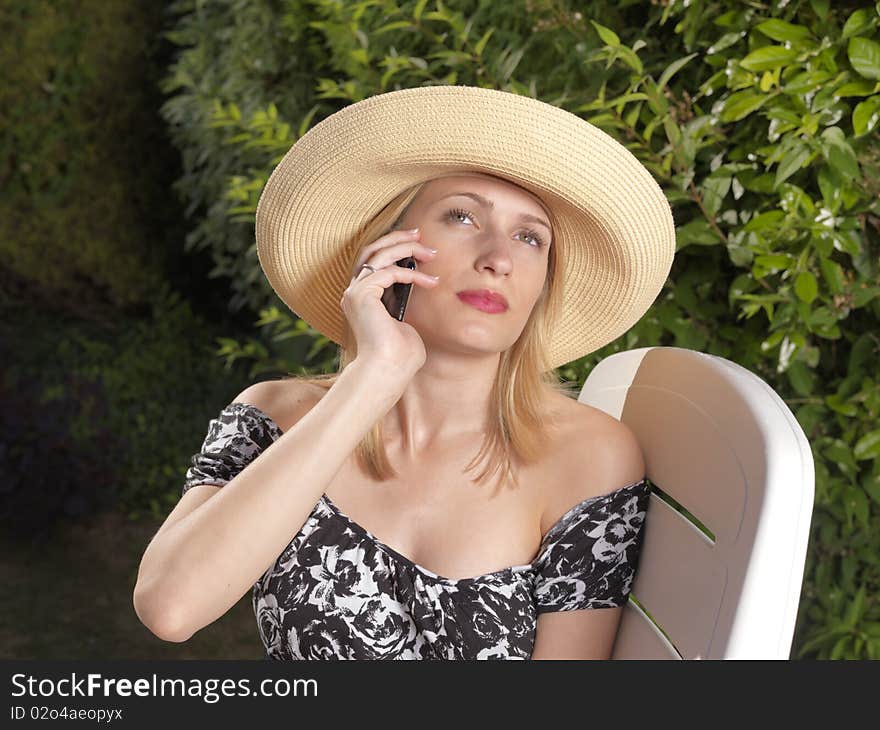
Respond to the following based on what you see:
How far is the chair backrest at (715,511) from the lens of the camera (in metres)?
1.13

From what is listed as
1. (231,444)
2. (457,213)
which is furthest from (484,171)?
(231,444)

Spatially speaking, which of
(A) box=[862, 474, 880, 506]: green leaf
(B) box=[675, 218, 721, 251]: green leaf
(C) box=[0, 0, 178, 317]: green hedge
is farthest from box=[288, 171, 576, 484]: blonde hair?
Answer: (C) box=[0, 0, 178, 317]: green hedge

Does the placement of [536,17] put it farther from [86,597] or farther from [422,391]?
[86,597]

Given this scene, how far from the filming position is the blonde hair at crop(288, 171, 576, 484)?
169cm

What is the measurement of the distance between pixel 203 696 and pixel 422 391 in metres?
0.62

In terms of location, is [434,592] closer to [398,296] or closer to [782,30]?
[398,296]

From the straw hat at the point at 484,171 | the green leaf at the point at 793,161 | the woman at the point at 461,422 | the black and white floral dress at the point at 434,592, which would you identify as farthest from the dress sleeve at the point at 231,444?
the green leaf at the point at 793,161

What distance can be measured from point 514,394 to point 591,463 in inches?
7.1

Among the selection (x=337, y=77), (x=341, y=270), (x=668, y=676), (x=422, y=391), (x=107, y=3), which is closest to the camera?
(x=668, y=676)

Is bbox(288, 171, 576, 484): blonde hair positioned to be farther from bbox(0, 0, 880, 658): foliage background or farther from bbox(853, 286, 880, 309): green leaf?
bbox(853, 286, 880, 309): green leaf

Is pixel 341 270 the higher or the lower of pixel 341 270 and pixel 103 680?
the higher

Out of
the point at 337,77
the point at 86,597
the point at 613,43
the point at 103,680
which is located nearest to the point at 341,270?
the point at 613,43

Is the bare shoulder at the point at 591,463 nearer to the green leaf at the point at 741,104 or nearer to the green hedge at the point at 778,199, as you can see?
the green hedge at the point at 778,199

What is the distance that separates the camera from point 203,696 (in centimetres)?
132
